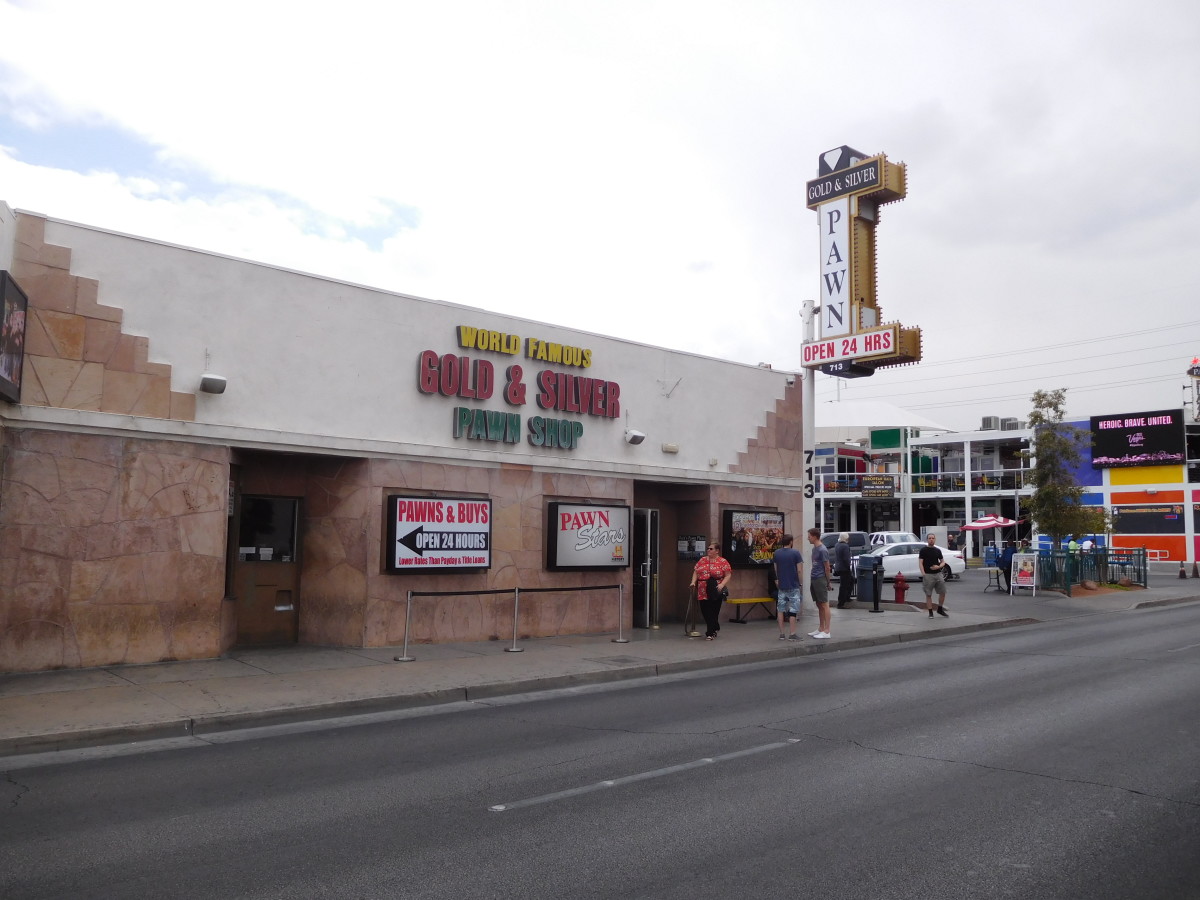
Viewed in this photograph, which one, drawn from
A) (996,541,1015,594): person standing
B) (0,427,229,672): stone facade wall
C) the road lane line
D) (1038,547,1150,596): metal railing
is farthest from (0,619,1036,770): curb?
(1038,547,1150,596): metal railing

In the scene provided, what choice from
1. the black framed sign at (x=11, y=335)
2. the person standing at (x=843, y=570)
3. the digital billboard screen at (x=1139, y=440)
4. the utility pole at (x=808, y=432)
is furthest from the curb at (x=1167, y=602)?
the digital billboard screen at (x=1139, y=440)

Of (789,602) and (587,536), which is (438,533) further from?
(789,602)

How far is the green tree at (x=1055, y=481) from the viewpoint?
29.7 metres

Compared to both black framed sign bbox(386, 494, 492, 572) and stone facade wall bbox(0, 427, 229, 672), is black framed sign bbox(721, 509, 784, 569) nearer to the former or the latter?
black framed sign bbox(386, 494, 492, 572)

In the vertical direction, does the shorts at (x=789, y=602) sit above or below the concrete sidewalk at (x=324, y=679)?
above

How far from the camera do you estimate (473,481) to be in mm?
15367

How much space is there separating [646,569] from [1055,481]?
18.2m

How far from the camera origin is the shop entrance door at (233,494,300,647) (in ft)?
45.8

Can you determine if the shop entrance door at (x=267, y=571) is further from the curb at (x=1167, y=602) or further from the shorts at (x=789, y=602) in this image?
the curb at (x=1167, y=602)

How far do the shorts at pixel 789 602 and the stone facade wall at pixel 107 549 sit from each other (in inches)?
353

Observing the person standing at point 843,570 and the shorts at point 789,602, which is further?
the person standing at point 843,570

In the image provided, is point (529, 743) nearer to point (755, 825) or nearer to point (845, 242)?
point (755, 825)

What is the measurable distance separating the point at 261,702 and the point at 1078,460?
2815cm

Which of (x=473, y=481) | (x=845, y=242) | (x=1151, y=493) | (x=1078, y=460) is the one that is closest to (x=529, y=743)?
(x=473, y=481)
